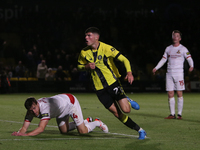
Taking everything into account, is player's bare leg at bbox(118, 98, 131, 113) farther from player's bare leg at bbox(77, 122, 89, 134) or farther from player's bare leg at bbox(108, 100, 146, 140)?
player's bare leg at bbox(77, 122, 89, 134)

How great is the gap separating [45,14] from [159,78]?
9.48m

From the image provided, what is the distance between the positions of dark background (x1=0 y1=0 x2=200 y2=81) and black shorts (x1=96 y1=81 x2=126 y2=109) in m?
16.5

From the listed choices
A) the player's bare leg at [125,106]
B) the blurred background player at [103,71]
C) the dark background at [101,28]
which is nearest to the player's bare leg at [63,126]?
the blurred background player at [103,71]

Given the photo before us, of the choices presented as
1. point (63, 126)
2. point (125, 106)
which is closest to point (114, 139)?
point (125, 106)

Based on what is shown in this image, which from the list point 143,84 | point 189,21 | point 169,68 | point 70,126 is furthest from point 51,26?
point 70,126

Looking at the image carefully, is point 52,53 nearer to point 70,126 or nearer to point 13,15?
point 13,15

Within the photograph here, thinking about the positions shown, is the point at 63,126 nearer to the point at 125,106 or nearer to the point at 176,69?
the point at 125,106

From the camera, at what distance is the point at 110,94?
7.54 metres

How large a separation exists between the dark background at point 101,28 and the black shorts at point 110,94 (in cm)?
1652

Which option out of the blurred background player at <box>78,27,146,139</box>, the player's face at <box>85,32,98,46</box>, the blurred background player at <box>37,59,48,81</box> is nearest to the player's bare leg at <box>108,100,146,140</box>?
the blurred background player at <box>78,27,146,139</box>

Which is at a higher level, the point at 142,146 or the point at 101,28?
the point at 101,28

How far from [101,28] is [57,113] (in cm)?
2227

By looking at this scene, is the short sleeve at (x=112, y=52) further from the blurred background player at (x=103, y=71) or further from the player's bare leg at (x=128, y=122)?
the player's bare leg at (x=128, y=122)

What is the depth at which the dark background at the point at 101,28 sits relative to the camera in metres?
25.8
